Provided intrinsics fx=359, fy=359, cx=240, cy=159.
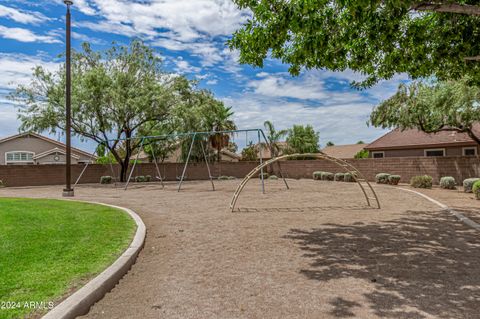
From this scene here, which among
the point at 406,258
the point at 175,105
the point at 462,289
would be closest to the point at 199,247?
the point at 406,258

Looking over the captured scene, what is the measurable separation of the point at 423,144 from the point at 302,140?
53.9 feet

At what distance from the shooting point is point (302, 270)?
471 centimetres

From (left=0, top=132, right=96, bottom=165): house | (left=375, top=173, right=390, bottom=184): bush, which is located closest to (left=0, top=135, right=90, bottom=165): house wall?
(left=0, top=132, right=96, bottom=165): house

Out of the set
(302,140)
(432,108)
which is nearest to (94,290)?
(432,108)

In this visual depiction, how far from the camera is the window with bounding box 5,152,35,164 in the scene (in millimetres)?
30261

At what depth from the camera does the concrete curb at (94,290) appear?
322cm

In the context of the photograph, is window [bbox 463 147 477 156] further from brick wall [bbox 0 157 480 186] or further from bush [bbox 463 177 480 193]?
bush [bbox 463 177 480 193]

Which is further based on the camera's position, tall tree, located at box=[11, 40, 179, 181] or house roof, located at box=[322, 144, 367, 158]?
house roof, located at box=[322, 144, 367, 158]

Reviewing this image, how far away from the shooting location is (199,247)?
237 inches

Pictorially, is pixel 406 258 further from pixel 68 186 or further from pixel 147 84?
pixel 147 84

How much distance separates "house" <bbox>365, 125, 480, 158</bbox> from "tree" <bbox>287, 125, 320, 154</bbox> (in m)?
10.9

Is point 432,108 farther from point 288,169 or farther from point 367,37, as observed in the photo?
point 288,169

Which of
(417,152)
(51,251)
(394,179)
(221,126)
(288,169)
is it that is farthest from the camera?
(221,126)

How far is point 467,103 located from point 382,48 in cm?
944
